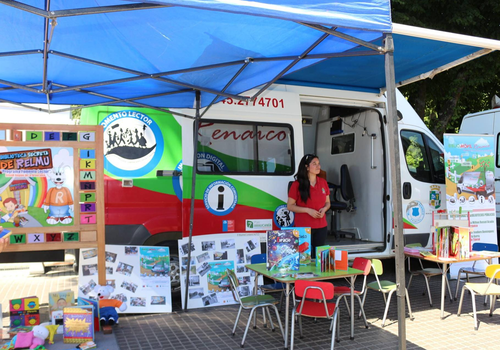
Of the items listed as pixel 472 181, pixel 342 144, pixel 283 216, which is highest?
pixel 342 144

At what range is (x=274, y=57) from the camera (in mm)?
3818

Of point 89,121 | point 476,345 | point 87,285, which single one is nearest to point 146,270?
point 87,285

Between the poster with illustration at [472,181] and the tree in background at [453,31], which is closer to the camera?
the poster with illustration at [472,181]

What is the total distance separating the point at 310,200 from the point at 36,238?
9.59 feet

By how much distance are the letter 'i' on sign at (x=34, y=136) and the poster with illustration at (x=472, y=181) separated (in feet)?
16.8

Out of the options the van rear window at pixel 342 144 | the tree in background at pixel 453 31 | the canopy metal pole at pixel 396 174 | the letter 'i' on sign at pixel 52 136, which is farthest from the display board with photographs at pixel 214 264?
the tree in background at pixel 453 31

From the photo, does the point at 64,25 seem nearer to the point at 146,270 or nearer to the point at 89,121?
the point at 89,121

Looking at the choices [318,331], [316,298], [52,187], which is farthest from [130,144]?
[318,331]

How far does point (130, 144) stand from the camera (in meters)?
5.01

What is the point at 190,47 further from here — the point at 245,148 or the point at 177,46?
the point at 245,148

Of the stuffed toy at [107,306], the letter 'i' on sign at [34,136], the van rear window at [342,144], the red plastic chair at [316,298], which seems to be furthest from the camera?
the van rear window at [342,144]

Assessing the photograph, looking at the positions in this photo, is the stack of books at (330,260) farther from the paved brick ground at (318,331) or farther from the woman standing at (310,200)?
the woman standing at (310,200)

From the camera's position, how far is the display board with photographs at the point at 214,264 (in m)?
5.30

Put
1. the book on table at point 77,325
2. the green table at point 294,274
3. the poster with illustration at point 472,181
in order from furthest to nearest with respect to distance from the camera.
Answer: the poster with illustration at point 472,181 → the book on table at point 77,325 → the green table at point 294,274
